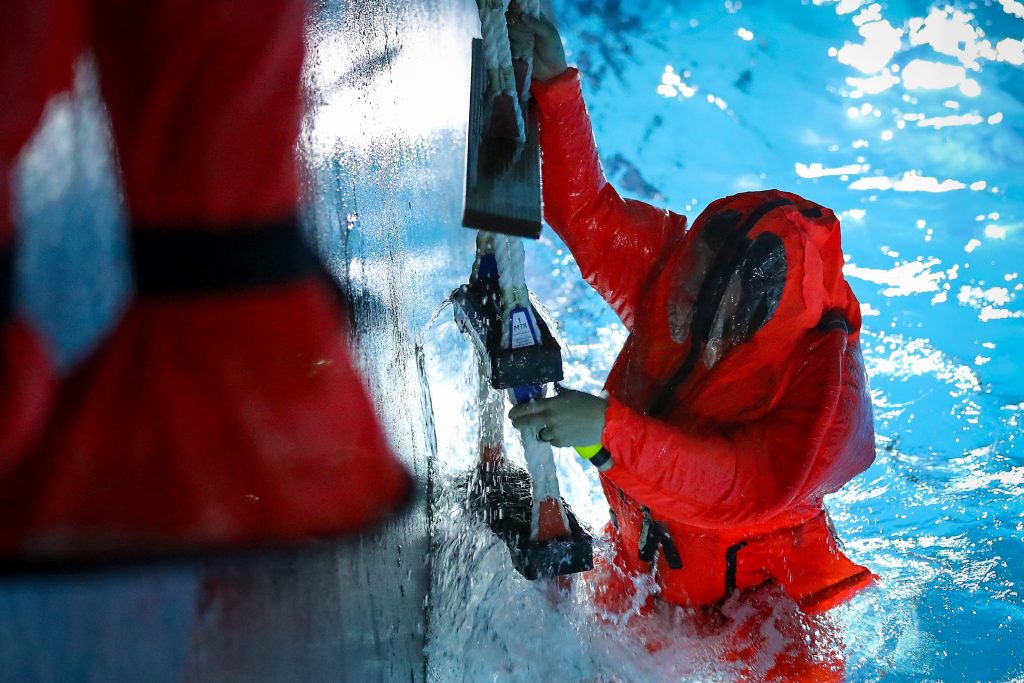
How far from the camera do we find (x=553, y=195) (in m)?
2.47

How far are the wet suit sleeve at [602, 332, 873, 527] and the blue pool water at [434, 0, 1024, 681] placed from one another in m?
→ 2.75

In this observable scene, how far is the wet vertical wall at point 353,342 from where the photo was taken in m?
0.50

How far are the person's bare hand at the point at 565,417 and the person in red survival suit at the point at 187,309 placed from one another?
0.91 m

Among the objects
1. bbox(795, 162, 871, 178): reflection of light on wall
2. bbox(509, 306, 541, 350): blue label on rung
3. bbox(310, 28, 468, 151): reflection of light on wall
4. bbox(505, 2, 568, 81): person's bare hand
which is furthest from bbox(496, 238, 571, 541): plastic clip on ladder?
bbox(795, 162, 871, 178): reflection of light on wall

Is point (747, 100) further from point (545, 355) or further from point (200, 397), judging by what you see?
point (200, 397)

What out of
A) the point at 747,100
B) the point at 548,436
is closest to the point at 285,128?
the point at 548,436

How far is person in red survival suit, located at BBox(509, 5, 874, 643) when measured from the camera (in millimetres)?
1971

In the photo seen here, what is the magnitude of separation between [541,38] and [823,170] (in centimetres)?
420

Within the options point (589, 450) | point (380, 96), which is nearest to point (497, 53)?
point (380, 96)

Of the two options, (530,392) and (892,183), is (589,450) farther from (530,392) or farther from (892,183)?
(892,183)

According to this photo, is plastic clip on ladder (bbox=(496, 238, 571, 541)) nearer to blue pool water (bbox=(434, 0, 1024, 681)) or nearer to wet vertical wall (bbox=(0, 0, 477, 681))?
wet vertical wall (bbox=(0, 0, 477, 681))

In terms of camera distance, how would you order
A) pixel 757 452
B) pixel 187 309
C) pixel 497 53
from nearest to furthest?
pixel 187 309 → pixel 497 53 → pixel 757 452

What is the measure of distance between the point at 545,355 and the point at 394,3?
2.62 feet

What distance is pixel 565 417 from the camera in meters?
1.71
